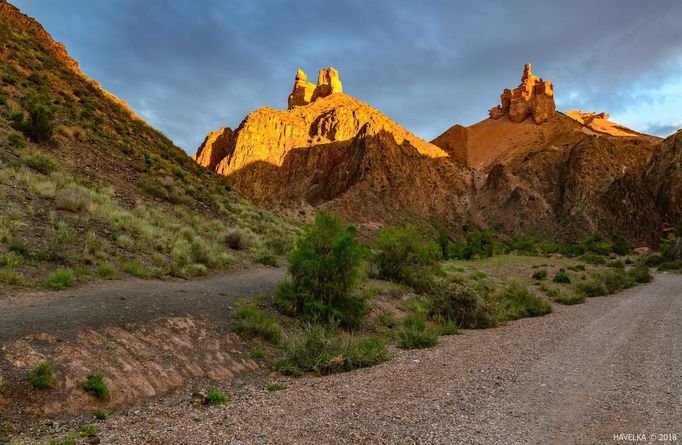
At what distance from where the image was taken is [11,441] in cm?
474

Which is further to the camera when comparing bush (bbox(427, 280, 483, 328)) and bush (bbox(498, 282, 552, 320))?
bush (bbox(498, 282, 552, 320))

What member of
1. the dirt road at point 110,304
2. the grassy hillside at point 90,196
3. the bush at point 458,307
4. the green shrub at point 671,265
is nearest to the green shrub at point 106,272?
the grassy hillside at point 90,196

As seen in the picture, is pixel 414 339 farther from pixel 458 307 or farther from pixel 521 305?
pixel 521 305

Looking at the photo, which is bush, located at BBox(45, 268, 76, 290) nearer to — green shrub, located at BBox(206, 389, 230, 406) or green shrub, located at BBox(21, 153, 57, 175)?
green shrub, located at BBox(206, 389, 230, 406)

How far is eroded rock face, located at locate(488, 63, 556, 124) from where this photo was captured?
416 feet

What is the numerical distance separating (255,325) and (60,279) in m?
4.79

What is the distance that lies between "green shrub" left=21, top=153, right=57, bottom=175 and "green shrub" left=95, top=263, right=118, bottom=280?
29.4 feet

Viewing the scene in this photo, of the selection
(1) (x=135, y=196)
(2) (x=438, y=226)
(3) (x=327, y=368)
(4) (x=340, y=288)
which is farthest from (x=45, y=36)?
(2) (x=438, y=226)

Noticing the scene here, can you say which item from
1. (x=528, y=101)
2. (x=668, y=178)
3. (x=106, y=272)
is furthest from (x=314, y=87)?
(x=106, y=272)

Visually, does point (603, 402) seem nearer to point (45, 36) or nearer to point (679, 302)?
point (679, 302)

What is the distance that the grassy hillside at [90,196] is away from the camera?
1162cm

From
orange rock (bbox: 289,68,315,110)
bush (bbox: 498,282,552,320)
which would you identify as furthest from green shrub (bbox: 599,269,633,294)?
orange rock (bbox: 289,68,315,110)

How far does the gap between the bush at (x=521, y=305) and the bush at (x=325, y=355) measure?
7548 millimetres

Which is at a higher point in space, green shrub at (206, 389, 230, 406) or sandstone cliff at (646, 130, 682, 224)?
sandstone cliff at (646, 130, 682, 224)
